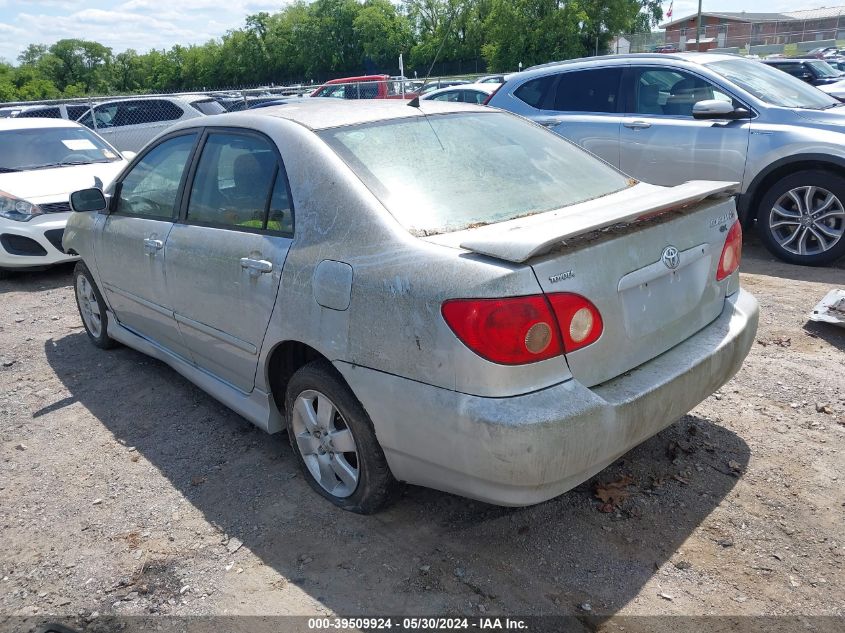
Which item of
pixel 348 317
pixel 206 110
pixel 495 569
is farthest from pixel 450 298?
pixel 206 110

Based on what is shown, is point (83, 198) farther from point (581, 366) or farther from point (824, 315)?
point (824, 315)

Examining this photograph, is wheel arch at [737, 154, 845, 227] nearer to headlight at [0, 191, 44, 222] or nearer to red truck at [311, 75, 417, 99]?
headlight at [0, 191, 44, 222]

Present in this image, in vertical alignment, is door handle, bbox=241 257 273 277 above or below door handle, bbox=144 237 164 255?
above

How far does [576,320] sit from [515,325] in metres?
0.25

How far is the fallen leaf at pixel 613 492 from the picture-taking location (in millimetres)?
3061

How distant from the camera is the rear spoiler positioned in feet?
7.80

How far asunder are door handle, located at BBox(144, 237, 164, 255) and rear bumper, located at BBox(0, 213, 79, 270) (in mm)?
3815

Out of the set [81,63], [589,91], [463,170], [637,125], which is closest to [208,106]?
[589,91]

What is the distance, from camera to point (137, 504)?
3.36 metres

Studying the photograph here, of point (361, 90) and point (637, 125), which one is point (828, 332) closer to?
point (637, 125)

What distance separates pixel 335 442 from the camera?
3027mm

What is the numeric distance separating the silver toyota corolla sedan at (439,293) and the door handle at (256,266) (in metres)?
0.01

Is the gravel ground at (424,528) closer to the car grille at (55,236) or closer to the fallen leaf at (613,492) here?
the fallen leaf at (613,492)

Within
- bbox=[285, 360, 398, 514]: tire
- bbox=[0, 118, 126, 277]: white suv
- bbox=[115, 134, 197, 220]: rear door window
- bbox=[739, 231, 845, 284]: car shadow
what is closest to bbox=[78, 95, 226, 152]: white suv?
bbox=[0, 118, 126, 277]: white suv
